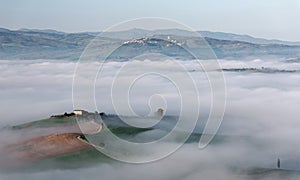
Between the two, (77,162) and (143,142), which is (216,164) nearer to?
(143,142)

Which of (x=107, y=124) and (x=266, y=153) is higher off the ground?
(x=107, y=124)

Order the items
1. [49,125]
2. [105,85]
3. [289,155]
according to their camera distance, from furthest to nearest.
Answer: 1. [105,85]
2. [289,155]
3. [49,125]

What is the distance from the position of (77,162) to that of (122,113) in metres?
19.1

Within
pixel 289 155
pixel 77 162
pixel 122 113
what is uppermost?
pixel 122 113

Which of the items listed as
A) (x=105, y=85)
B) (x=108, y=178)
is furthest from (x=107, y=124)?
(x=105, y=85)

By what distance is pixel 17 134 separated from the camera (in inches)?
4670

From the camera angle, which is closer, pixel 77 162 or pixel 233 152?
pixel 77 162

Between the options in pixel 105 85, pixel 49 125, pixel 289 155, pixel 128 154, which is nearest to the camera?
pixel 128 154

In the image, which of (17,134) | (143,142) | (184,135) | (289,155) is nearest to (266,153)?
(289,155)

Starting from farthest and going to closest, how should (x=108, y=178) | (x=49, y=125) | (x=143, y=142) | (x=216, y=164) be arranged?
(x=49, y=125), (x=143, y=142), (x=216, y=164), (x=108, y=178)

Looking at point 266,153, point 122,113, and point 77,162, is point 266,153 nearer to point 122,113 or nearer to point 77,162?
point 122,113

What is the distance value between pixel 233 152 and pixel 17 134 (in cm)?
5621

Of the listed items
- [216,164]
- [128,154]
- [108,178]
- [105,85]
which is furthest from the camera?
[105,85]

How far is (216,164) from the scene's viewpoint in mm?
97125
